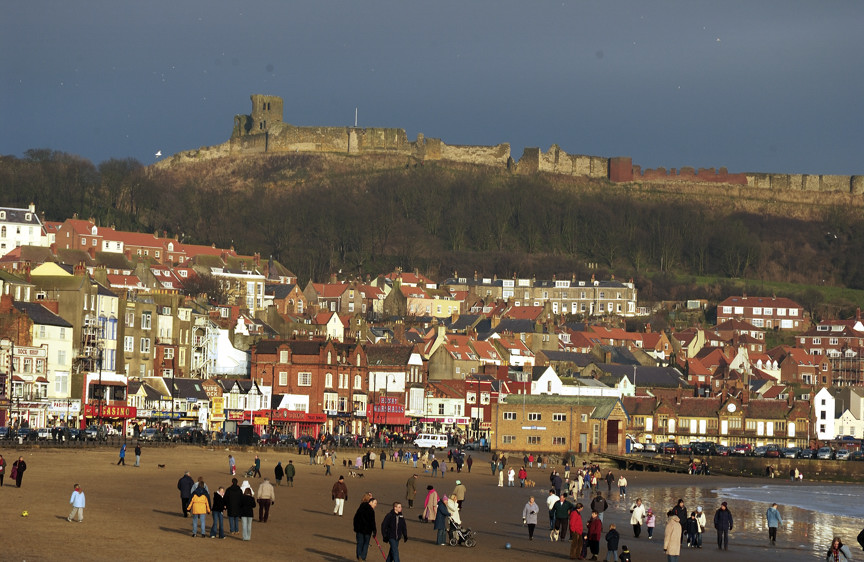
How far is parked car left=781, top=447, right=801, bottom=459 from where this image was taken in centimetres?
8439

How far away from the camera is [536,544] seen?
34062 mm

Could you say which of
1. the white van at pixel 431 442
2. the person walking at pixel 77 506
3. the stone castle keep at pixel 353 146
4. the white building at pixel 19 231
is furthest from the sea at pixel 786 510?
the stone castle keep at pixel 353 146

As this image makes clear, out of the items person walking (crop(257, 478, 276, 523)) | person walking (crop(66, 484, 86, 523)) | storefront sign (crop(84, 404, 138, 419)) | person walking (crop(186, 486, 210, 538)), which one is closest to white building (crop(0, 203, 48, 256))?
storefront sign (crop(84, 404, 138, 419))

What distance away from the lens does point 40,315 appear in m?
73.8

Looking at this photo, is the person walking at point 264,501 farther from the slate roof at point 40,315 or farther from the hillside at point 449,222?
the hillside at point 449,222

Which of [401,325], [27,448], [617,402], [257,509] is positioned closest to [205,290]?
[401,325]

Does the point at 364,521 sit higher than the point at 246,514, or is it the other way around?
the point at 364,521

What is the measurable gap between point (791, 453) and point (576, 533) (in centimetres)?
5912

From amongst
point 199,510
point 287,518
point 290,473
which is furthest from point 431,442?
point 199,510

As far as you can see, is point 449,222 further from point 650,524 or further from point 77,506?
point 77,506

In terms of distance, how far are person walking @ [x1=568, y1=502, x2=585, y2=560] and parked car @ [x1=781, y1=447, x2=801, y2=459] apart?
5453 centimetres

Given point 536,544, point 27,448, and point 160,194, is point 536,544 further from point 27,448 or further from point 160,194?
point 160,194

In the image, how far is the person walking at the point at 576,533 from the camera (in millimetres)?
30562

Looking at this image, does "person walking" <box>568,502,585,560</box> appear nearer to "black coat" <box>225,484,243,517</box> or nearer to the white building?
"black coat" <box>225,484,243,517</box>
